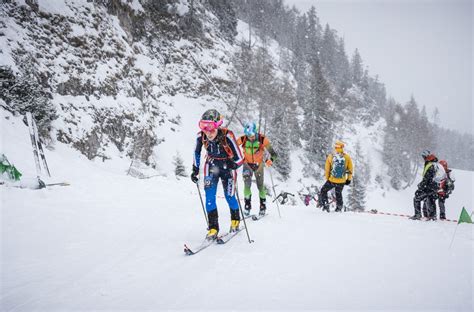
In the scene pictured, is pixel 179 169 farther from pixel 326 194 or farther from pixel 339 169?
pixel 339 169

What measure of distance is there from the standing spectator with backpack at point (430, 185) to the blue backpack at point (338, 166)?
2.17 meters

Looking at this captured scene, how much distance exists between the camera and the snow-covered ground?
2744 millimetres

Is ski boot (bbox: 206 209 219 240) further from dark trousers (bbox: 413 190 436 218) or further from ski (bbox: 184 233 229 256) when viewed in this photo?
dark trousers (bbox: 413 190 436 218)

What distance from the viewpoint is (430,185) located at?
25.5 ft

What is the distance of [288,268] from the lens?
139 inches

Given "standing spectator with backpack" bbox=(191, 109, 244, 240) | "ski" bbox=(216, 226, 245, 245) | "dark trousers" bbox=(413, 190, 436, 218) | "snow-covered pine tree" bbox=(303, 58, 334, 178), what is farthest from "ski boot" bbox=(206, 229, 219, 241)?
"snow-covered pine tree" bbox=(303, 58, 334, 178)

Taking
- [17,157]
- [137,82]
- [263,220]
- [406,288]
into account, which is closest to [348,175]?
[263,220]

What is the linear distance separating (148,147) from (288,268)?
18.0m

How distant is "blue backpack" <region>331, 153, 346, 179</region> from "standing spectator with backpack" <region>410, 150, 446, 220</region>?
2.17 metres

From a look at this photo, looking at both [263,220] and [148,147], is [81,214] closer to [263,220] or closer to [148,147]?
[263,220]

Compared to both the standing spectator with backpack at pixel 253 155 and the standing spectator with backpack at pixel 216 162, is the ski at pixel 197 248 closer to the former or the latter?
the standing spectator with backpack at pixel 216 162

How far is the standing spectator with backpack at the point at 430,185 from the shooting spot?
7.59 meters

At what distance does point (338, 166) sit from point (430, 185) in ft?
8.40

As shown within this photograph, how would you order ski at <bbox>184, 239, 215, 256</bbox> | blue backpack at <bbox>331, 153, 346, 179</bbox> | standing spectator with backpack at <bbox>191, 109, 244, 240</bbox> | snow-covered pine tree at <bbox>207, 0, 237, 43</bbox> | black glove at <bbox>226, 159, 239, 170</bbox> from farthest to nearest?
snow-covered pine tree at <bbox>207, 0, 237, 43</bbox>
blue backpack at <bbox>331, 153, 346, 179</bbox>
black glove at <bbox>226, 159, 239, 170</bbox>
standing spectator with backpack at <bbox>191, 109, 244, 240</bbox>
ski at <bbox>184, 239, 215, 256</bbox>
